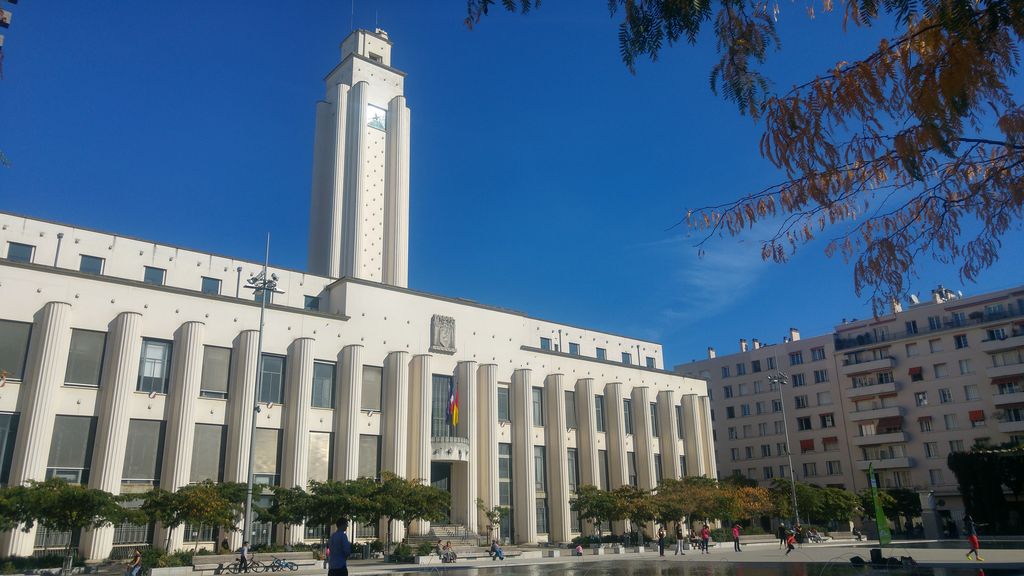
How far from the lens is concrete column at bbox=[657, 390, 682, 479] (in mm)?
66125

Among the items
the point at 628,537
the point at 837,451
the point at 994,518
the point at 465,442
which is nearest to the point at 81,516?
the point at 465,442

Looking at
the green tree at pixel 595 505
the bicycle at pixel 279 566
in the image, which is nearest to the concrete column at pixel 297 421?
the bicycle at pixel 279 566

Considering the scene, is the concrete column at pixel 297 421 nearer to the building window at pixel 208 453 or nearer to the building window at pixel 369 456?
the building window at pixel 208 453

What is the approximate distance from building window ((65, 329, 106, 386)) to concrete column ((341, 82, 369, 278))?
2275 centimetres

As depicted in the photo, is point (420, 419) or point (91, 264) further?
point (420, 419)

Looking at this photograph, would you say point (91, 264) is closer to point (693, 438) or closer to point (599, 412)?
point (599, 412)

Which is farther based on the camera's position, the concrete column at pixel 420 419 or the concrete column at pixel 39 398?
the concrete column at pixel 420 419

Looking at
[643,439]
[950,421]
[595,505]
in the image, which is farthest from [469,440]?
[950,421]

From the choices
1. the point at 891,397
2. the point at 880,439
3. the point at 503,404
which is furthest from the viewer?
the point at 891,397

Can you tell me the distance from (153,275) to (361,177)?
823 inches

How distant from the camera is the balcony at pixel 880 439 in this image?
3046 inches

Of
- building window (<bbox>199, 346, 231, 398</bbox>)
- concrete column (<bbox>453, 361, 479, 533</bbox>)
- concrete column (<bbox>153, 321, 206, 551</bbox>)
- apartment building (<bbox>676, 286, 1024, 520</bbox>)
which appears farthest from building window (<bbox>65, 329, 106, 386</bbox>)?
apartment building (<bbox>676, 286, 1024, 520</bbox>)

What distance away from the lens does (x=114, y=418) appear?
39156 mm

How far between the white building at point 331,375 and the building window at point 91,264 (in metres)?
0.14
